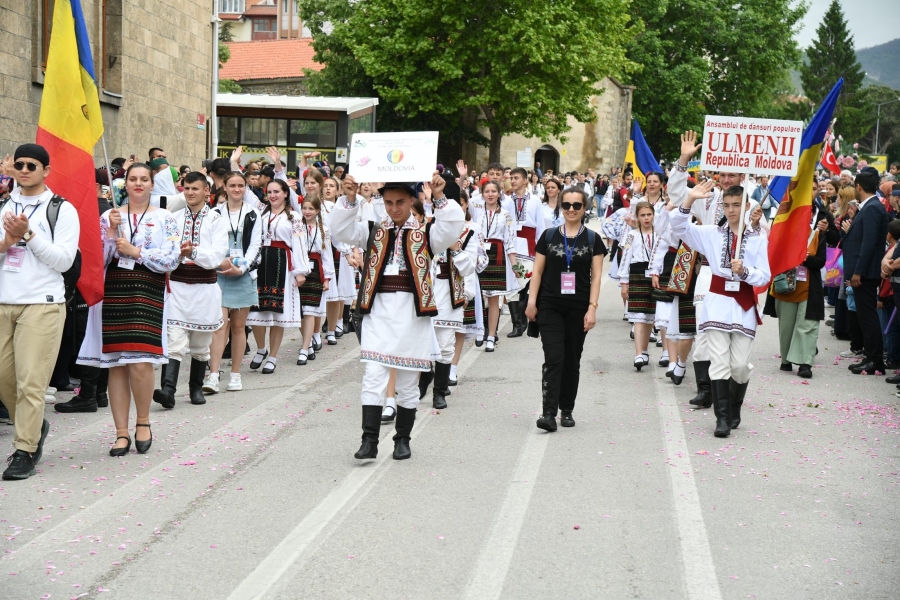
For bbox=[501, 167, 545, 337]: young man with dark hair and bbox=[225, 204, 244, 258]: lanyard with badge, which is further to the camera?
bbox=[501, 167, 545, 337]: young man with dark hair

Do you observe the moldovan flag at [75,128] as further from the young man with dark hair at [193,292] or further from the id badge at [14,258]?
the young man with dark hair at [193,292]

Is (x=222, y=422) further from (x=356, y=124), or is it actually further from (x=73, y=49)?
(x=356, y=124)

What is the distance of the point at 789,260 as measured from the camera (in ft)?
34.6

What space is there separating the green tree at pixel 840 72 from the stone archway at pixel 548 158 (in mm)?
63331

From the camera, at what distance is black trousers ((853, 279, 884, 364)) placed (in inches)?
482

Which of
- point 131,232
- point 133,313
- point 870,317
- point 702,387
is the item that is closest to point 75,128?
point 131,232

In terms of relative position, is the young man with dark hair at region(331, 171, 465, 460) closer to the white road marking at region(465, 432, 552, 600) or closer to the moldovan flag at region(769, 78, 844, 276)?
the white road marking at region(465, 432, 552, 600)

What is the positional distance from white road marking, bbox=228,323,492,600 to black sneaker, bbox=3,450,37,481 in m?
1.89

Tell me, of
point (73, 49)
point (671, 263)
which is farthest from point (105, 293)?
point (671, 263)

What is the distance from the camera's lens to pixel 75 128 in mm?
7582

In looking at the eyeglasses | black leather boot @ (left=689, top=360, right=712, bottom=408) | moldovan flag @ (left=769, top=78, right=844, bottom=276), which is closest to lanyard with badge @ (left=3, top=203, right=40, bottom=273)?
the eyeglasses

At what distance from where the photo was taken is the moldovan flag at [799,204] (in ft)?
34.0

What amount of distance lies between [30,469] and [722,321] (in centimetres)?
499

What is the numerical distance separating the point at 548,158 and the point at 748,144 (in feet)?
176
